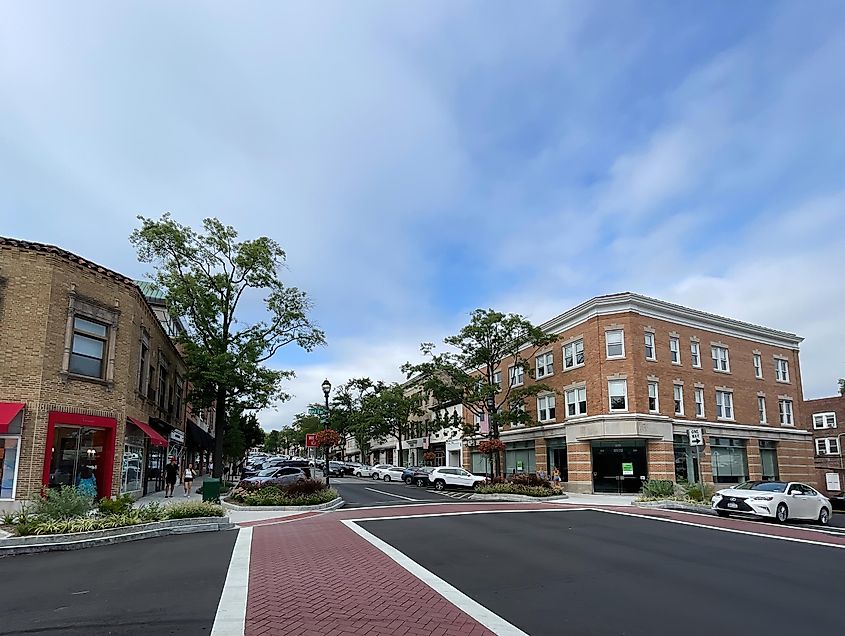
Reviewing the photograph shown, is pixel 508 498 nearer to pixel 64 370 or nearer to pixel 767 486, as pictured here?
pixel 767 486

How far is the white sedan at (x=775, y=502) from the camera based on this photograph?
20.3 metres

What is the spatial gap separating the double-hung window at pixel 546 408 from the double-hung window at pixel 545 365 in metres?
1.49

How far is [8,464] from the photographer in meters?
17.2

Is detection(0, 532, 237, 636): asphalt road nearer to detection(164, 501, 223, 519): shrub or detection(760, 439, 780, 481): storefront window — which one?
detection(164, 501, 223, 519): shrub

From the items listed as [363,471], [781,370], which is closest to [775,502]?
[781,370]

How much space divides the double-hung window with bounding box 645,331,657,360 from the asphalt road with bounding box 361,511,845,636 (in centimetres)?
1914

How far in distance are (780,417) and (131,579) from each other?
137ft

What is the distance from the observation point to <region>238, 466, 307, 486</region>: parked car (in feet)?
91.5

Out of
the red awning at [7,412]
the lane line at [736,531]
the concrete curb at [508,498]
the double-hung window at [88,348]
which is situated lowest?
the concrete curb at [508,498]

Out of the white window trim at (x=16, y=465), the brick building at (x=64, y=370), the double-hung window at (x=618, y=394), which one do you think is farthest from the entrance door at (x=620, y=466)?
the white window trim at (x=16, y=465)

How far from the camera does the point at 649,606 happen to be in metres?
7.74

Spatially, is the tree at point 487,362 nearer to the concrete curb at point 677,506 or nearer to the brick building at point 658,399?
the brick building at point 658,399

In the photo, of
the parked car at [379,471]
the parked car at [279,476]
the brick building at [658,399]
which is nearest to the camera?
the parked car at [279,476]

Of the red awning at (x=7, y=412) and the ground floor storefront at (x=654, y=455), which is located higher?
Answer: the red awning at (x=7, y=412)
